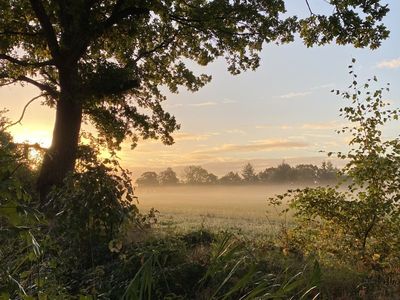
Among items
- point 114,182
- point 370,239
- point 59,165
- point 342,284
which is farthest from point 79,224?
point 59,165

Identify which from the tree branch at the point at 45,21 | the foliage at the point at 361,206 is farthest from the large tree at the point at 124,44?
the foliage at the point at 361,206

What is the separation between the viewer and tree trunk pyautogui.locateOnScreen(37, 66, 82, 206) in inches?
766

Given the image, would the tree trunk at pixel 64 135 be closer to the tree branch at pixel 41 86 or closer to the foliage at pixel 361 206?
the tree branch at pixel 41 86

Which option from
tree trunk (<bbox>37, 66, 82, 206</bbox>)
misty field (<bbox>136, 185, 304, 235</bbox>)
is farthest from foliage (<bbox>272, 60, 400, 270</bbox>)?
tree trunk (<bbox>37, 66, 82, 206</bbox>)

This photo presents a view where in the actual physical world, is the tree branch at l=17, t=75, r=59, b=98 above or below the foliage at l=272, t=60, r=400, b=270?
above

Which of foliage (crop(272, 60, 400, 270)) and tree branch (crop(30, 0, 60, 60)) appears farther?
tree branch (crop(30, 0, 60, 60))

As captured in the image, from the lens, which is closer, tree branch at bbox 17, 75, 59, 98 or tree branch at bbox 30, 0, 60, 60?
tree branch at bbox 30, 0, 60, 60

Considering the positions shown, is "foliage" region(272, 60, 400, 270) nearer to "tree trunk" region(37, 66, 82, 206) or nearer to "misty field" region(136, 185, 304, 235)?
"misty field" region(136, 185, 304, 235)

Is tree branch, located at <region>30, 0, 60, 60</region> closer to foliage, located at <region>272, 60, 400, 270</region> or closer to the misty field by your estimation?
the misty field

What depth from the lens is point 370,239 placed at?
36.9 feet

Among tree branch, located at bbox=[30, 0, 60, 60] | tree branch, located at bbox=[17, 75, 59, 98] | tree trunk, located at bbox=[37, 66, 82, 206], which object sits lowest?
tree trunk, located at bbox=[37, 66, 82, 206]

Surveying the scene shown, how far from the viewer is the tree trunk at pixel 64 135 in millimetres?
19469

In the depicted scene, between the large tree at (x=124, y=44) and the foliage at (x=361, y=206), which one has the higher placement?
the large tree at (x=124, y=44)

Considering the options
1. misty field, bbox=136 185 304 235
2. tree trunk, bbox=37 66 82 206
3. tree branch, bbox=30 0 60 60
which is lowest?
misty field, bbox=136 185 304 235
